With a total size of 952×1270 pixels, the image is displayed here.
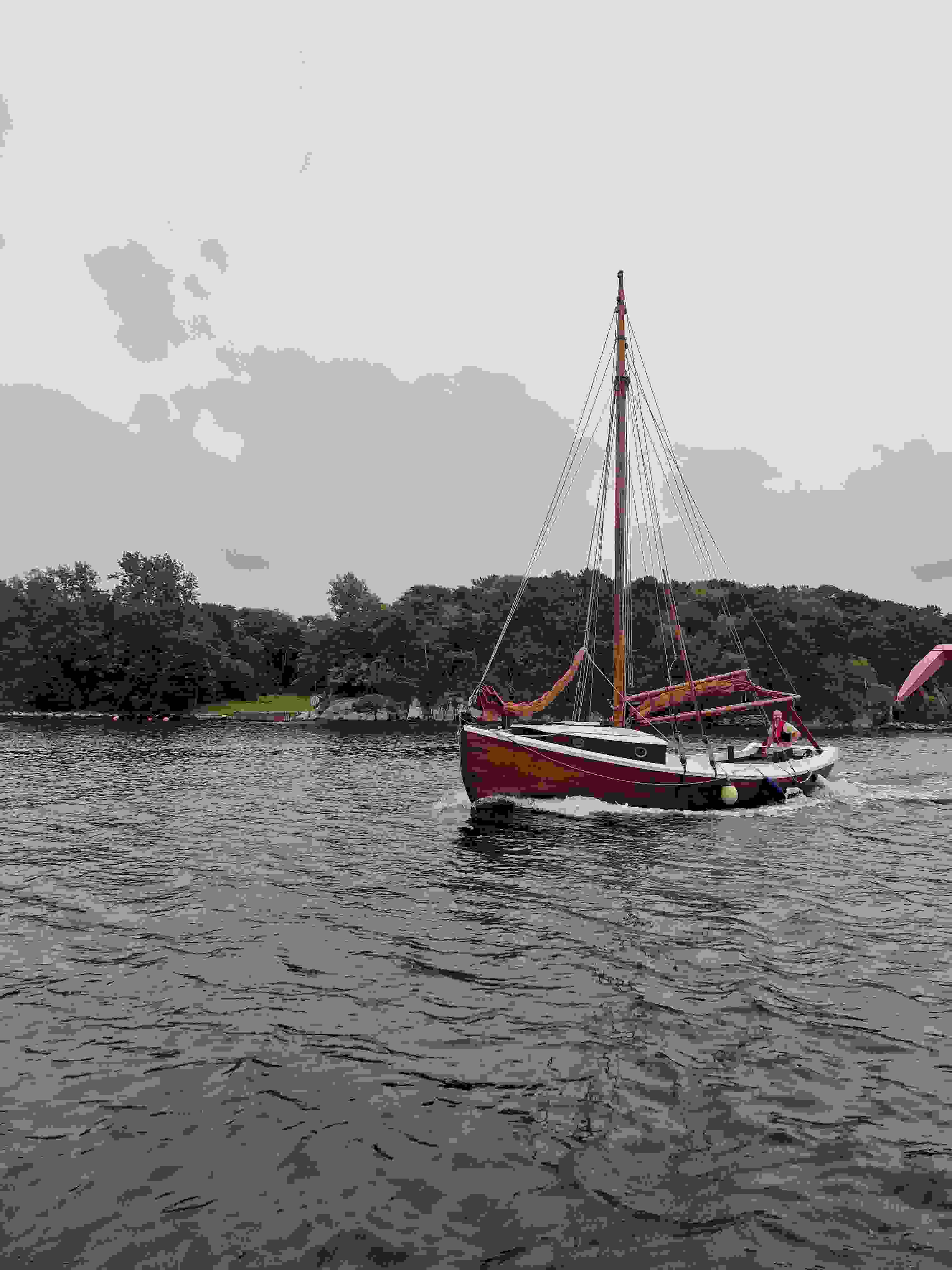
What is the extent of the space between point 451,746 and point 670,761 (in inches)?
1471

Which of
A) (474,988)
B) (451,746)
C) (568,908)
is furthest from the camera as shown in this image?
(451,746)

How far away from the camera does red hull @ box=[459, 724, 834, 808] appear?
30109 mm

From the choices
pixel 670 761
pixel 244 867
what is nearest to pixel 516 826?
pixel 670 761

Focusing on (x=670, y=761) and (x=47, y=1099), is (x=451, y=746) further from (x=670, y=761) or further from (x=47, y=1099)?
(x=47, y=1099)

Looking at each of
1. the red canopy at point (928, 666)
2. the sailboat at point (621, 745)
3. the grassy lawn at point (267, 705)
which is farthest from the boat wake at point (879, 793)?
the grassy lawn at point (267, 705)

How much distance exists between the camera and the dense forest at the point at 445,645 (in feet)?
370

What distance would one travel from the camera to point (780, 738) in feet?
132

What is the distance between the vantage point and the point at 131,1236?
7180 millimetres

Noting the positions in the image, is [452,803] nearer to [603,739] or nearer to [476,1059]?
[603,739]

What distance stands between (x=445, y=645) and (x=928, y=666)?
11420 centimetres

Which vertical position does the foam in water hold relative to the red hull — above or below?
below

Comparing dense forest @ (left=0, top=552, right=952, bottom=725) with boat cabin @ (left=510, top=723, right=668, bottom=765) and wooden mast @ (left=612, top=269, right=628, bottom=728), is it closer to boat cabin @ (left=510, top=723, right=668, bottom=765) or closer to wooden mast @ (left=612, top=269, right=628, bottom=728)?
wooden mast @ (left=612, top=269, right=628, bottom=728)

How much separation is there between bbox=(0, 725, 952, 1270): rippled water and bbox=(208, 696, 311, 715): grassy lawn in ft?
304

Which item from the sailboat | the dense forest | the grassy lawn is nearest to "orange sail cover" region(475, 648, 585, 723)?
the sailboat
